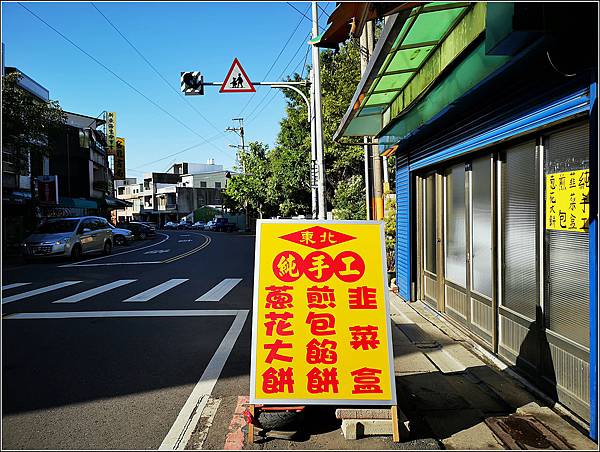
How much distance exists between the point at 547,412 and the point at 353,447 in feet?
5.85

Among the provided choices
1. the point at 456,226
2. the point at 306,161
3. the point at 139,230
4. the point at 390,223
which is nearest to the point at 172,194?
the point at 139,230

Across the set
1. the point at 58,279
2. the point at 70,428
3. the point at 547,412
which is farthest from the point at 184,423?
the point at 58,279

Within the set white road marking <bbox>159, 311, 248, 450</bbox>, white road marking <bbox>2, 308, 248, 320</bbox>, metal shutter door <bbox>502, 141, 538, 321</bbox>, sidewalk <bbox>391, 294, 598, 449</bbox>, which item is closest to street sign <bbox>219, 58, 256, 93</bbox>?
white road marking <bbox>2, 308, 248, 320</bbox>

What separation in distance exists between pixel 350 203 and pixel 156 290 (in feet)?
33.3

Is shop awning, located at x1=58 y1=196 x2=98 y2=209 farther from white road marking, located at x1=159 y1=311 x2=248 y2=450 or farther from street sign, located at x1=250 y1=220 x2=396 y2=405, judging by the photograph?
street sign, located at x1=250 y1=220 x2=396 y2=405

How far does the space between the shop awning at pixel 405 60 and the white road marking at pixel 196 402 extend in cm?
381

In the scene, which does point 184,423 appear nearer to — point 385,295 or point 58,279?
point 385,295

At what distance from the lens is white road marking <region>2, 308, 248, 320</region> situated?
8.82m

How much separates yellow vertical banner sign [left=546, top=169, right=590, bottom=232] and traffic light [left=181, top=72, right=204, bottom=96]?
11037 mm

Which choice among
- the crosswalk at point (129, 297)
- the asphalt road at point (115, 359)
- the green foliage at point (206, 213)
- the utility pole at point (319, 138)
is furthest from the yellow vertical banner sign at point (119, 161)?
the asphalt road at point (115, 359)

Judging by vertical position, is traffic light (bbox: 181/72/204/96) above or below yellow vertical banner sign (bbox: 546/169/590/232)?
above

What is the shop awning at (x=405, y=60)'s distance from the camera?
15.5 feet

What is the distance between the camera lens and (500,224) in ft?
19.1

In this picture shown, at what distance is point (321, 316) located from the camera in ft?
13.8
